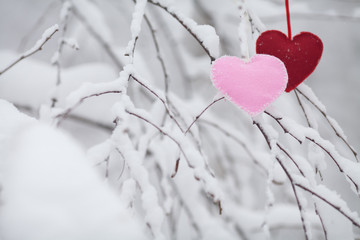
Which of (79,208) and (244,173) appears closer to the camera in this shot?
(79,208)

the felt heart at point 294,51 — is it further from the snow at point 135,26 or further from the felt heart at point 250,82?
the snow at point 135,26

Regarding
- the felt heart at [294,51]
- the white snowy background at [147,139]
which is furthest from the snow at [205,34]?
the felt heart at [294,51]

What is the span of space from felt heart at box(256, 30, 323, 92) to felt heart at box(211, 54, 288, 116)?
11 cm

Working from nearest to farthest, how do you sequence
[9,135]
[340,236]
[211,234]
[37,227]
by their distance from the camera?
[37,227], [9,135], [340,236], [211,234]

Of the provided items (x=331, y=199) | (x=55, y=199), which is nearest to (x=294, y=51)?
(x=331, y=199)

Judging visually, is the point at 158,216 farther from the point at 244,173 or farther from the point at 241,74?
the point at 244,173

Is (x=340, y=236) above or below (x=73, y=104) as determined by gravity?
below

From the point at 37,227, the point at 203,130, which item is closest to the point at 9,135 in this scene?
the point at 37,227

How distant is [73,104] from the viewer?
43 cm

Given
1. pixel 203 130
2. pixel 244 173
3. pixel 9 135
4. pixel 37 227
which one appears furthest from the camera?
pixel 244 173

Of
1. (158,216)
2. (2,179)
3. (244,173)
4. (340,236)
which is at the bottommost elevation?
(244,173)

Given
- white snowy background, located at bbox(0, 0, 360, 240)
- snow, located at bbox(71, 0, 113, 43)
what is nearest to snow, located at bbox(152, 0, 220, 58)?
white snowy background, located at bbox(0, 0, 360, 240)

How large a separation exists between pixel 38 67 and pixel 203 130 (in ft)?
2.90

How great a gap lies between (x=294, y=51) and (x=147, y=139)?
440 mm
